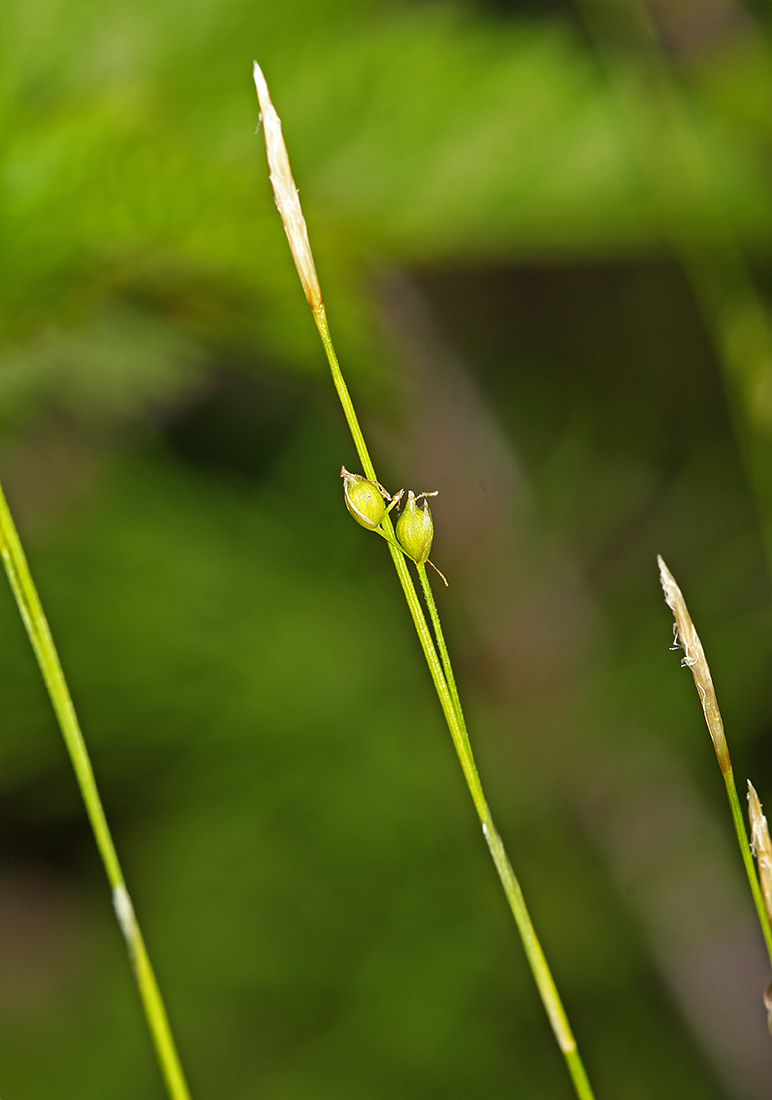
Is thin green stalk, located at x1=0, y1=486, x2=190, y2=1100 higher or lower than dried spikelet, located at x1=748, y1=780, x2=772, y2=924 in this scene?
higher

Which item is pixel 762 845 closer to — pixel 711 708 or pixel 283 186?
pixel 711 708

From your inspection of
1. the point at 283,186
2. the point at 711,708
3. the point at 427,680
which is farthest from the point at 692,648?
the point at 427,680

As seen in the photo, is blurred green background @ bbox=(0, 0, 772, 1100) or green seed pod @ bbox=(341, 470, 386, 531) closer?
green seed pod @ bbox=(341, 470, 386, 531)

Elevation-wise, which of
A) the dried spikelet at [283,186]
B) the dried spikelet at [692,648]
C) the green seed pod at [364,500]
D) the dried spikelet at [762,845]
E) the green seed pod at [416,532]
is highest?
the dried spikelet at [283,186]

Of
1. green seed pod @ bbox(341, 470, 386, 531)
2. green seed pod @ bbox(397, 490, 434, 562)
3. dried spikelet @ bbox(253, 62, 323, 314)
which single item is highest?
dried spikelet @ bbox(253, 62, 323, 314)

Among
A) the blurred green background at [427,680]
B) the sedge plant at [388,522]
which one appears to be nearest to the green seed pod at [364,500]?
the sedge plant at [388,522]

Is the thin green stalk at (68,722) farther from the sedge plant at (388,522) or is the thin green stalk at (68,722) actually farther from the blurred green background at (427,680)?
the blurred green background at (427,680)

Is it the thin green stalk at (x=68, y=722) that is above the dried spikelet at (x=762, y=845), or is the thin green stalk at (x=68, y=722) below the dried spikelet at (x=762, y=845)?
above

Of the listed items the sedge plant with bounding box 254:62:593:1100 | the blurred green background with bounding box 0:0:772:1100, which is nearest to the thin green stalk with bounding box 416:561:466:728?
the sedge plant with bounding box 254:62:593:1100

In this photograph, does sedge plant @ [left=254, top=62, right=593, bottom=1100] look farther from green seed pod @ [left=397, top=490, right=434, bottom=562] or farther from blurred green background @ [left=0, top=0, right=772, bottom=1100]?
blurred green background @ [left=0, top=0, right=772, bottom=1100]
